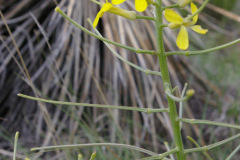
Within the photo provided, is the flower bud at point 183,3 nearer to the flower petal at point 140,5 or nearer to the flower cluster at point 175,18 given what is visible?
the flower cluster at point 175,18

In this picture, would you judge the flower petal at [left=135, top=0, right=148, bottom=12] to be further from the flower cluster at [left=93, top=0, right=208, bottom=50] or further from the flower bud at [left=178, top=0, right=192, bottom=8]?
the flower bud at [left=178, top=0, right=192, bottom=8]

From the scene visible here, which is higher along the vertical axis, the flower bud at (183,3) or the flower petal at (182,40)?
the flower bud at (183,3)

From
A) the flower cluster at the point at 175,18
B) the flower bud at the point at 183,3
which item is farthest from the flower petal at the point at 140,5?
the flower bud at the point at 183,3

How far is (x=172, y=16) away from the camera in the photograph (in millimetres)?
505

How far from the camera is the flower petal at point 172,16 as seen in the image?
493 mm

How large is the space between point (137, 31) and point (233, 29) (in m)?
1.67

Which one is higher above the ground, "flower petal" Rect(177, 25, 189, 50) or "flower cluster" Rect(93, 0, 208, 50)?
"flower cluster" Rect(93, 0, 208, 50)

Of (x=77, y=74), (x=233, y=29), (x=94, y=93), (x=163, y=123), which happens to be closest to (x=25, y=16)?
(x=77, y=74)

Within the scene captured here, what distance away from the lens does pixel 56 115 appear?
1486mm

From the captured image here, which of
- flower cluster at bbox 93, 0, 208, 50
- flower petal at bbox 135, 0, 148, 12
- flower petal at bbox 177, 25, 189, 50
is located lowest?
flower petal at bbox 177, 25, 189, 50

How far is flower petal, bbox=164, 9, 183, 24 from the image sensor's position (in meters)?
0.49

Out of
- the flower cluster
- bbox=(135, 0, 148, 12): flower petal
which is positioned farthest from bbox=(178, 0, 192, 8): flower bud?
bbox=(135, 0, 148, 12): flower petal

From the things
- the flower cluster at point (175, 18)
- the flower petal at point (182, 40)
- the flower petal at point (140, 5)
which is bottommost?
the flower petal at point (182, 40)

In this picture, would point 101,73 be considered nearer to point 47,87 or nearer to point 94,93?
point 94,93
